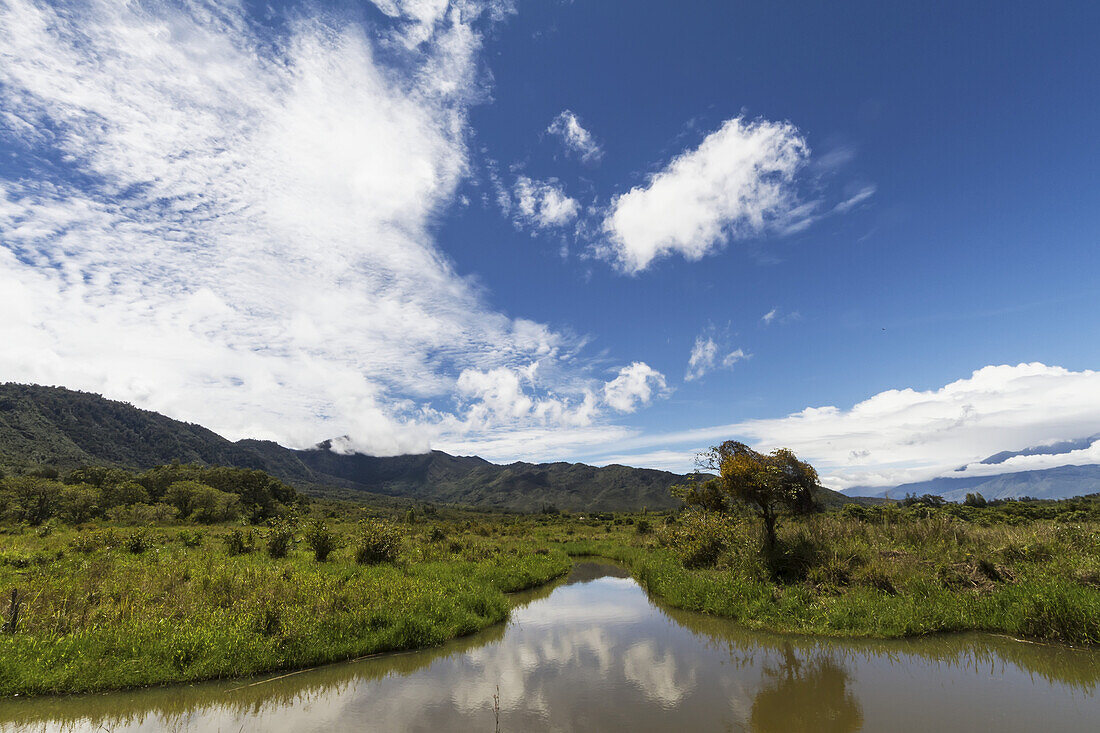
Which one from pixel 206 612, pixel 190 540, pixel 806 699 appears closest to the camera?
pixel 806 699

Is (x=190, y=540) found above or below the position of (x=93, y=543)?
below

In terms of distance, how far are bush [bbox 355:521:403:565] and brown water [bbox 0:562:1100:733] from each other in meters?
12.7

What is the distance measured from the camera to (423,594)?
16.2 m

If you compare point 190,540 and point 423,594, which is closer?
point 423,594

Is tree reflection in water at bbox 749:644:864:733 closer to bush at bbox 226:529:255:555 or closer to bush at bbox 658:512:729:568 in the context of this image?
bush at bbox 658:512:729:568

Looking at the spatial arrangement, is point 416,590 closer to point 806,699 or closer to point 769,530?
point 806,699

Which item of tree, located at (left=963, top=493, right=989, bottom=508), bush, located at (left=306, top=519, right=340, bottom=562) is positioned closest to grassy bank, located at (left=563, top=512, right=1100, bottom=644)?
bush, located at (left=306, top=519, right=340, bottom=562)

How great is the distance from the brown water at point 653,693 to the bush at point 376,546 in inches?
501

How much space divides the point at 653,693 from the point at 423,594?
9274 mm

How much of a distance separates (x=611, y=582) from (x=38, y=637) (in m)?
21.2

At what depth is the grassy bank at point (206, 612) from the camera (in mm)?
10281

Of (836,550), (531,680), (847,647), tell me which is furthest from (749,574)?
(531,680)

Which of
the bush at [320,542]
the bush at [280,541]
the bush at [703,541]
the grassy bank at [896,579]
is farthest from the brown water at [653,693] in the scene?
the bush at [280,541]

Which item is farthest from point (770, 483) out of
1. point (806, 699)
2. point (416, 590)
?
point (416, 590)
